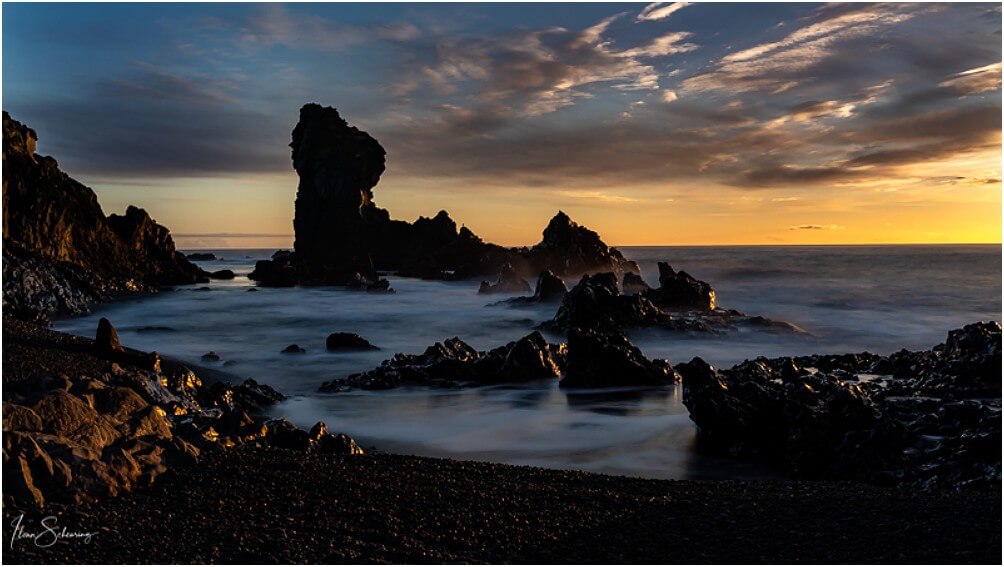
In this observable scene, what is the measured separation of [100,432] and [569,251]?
64.3m

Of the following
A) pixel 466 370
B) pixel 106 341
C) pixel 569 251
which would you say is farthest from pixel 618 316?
pixel 569 251

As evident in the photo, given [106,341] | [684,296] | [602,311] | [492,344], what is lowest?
[492,344]

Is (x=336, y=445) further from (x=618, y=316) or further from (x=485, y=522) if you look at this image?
(x=618, y=316)

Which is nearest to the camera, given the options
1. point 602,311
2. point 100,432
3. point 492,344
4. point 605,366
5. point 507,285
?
point 100,432

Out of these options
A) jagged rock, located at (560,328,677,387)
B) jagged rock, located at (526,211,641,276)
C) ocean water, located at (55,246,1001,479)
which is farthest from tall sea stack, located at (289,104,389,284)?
jagged rock, located at (560,328,677,387)

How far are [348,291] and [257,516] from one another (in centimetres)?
4833

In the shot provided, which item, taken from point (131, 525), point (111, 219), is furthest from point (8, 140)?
point (131, 525)

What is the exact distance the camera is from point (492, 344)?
28234 mm

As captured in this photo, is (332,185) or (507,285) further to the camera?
(332,185)

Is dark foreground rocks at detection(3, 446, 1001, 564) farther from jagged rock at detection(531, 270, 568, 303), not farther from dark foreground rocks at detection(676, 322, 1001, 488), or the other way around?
jagged rock at detection(531, 270, 568, 303)

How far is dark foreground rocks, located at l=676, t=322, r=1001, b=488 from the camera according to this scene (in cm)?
865

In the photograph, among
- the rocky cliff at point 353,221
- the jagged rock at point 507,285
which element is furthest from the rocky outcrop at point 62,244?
the rocky cliff at point 353,221

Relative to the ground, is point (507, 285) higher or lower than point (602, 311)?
higher

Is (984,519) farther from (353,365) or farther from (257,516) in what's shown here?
(353,365)
